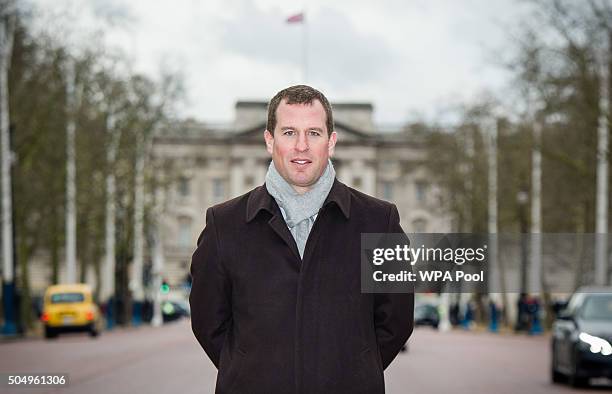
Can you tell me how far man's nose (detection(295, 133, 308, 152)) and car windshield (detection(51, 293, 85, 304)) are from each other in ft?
131

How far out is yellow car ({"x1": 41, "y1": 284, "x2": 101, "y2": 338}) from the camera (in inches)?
1686

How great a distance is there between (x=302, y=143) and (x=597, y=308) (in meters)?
15.6

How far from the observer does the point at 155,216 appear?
6216 centimetres

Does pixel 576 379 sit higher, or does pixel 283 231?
pixel 283 231

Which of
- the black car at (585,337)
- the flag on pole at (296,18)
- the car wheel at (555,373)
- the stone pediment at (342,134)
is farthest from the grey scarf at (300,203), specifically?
the stone pediment at (342,134)

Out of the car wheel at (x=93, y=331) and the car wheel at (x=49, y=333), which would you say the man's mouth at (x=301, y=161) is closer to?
the car wheel at (x=49, y=333)

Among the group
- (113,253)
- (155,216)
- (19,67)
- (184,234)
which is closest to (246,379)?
(19,67)

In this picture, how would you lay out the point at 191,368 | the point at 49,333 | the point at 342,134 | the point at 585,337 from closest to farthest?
the point at 585,337, the point at 191,368, the point at 49,333, the point at 342,134

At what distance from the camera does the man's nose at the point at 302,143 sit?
15.5 ft

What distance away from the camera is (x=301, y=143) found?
4711 millimetres

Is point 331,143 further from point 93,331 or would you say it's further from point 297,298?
point 93,331

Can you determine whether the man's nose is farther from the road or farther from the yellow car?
the yellow car

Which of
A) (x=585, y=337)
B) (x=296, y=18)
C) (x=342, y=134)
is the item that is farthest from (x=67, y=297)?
(x=342, y=134)

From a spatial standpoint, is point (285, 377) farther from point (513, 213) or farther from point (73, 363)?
point (513, 213)
